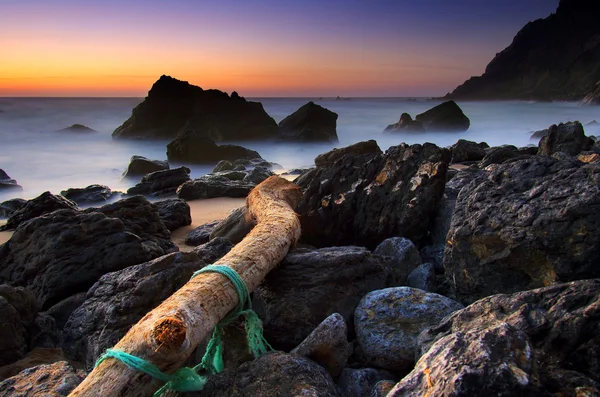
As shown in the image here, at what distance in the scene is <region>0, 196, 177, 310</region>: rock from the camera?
168 inches

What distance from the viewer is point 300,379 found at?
7.44 feet

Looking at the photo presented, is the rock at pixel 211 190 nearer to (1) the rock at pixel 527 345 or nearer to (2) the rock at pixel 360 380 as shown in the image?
(2) the rock at pixel 360 380

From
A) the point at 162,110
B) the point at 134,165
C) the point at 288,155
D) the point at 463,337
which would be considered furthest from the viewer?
the point at 162,110

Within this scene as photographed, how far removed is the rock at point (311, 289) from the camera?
10.5 feet

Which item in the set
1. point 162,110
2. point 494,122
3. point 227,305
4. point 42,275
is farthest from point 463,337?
point 494,122

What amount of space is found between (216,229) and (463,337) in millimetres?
4571

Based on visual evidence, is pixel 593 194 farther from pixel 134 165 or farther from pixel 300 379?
pixel 134 165

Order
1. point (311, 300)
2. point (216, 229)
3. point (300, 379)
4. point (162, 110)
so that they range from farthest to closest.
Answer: point (162, 110) < point (216, 229) < point (311, 300) < point (300, 379)

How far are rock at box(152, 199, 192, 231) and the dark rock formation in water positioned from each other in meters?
67.6

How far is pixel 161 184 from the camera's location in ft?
39.6

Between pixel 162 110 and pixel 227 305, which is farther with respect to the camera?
pixel 162 110

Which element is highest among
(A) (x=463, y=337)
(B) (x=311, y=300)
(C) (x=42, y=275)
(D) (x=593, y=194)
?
(D) (x=593, y=194)

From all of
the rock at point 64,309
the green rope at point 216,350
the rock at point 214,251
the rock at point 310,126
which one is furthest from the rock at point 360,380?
the rock at point 310,126

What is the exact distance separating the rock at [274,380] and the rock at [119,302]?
3.57 ft
